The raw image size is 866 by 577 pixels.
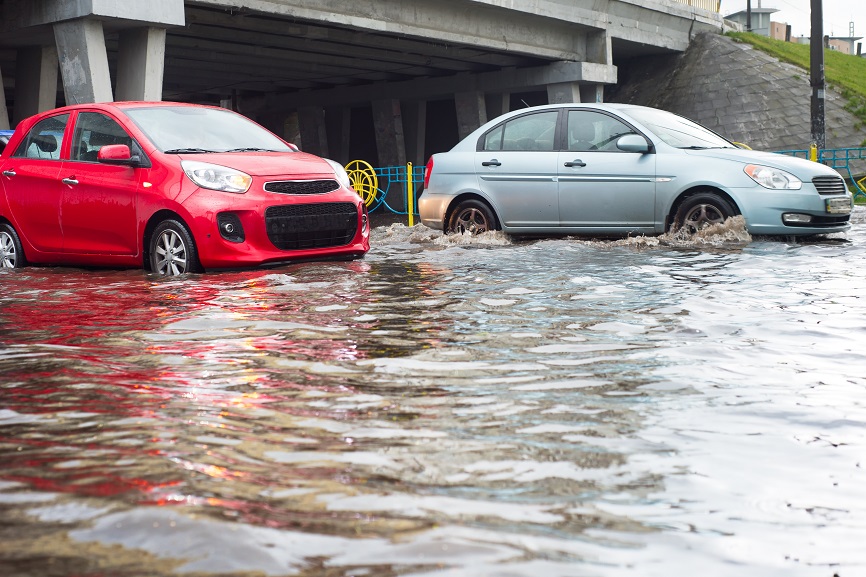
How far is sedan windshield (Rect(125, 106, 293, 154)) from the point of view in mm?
9391

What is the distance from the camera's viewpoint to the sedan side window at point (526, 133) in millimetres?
12320

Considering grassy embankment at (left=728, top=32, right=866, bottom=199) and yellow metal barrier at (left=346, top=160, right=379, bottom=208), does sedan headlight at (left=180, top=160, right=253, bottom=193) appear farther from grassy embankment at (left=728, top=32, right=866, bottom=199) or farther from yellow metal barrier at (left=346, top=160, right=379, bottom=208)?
grassy embankment at (left=728, top=32, right=866, bottom=199)

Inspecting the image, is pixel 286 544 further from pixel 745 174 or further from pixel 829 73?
pixel 829 73

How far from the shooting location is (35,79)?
25531 mm

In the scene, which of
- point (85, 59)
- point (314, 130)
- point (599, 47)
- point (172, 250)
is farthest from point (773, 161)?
point (314, 130)

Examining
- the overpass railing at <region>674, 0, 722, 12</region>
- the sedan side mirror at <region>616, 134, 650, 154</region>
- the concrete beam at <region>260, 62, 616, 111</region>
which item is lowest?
the sedan side mirror at <region>616, 134, 650, 154</region>

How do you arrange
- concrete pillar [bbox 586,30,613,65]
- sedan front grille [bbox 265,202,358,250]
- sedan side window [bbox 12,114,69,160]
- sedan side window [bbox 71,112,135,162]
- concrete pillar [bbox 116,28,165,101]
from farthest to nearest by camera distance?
concrete pillar [bbox 586,30,613,65] < concrete pillar [bbox 116,28,165,101] < sedan side window [bbox 12,114,69,160] < sedan side window [bbox 71,112,135,162] < sedan front grille [bbox 265,202,358,250]

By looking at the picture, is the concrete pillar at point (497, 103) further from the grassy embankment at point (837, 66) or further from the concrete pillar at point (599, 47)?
the grassy embankment at point (837, 66)

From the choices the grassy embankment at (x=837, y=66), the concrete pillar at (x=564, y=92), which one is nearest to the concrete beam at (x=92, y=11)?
the concrete pillar at (x=564, y=92)

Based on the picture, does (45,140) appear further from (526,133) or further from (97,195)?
(526,133)

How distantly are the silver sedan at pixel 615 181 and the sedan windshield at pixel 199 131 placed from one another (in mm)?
3061

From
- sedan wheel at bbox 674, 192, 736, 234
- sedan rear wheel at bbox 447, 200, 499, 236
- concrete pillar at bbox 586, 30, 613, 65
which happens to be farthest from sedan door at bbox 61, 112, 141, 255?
concrete pillar at bbox 586, 30, 613, 65

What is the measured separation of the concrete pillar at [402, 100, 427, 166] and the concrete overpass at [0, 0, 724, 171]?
0.05 meters

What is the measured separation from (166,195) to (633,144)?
499 centimetres
